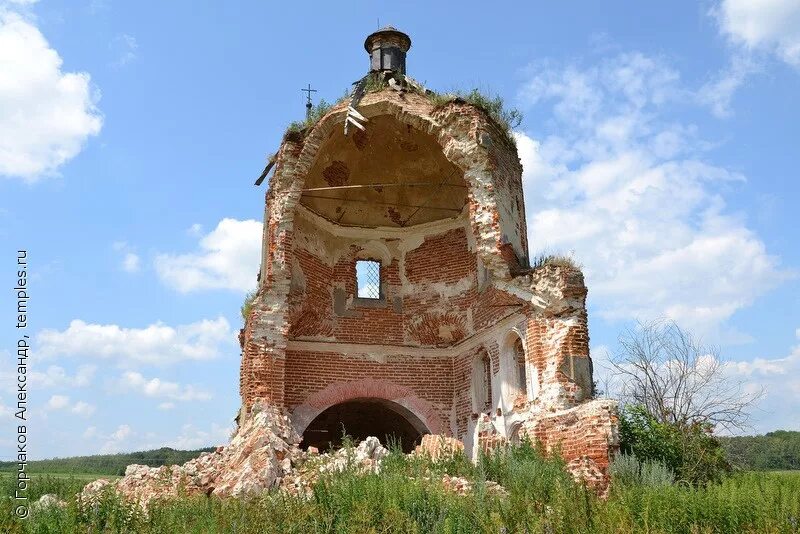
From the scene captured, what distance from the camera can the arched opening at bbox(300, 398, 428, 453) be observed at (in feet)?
48.4

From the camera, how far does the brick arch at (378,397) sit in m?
13.7

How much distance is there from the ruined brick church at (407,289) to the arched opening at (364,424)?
1.9 inches

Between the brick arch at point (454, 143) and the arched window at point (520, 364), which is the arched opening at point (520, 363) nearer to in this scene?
the arched window at point (520, 364)

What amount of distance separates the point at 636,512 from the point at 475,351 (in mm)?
7666

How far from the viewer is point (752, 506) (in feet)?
21.9

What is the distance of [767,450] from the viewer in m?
34.5

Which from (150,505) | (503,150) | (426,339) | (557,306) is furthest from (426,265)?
(150,505)

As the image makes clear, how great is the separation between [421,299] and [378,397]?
2.35 metres

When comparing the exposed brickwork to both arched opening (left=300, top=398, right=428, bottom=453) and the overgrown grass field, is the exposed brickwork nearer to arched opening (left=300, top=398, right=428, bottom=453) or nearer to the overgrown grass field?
arched opening (left=300, top=398, right=428, bottom=453)

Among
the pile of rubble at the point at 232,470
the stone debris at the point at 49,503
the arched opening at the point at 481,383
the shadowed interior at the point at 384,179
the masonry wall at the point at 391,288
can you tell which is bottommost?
the stone debris at the point at 49,503

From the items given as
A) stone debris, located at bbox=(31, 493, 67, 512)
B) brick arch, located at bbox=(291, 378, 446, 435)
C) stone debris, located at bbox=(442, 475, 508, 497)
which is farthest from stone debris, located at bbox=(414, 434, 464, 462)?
stone debris, located at bbox=(31, 493, 67, 512)

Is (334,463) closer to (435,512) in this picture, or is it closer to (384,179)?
(435,512)

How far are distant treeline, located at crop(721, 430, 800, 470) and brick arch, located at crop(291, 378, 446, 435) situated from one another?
7.74 metres

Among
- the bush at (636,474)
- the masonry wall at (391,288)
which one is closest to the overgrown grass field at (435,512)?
the bush at (636,474)
